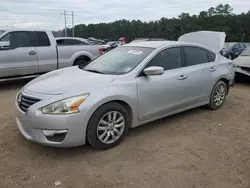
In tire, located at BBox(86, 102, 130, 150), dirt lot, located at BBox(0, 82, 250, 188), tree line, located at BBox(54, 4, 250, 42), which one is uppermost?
tree line, located at BBox(54, 4, 250, 42)

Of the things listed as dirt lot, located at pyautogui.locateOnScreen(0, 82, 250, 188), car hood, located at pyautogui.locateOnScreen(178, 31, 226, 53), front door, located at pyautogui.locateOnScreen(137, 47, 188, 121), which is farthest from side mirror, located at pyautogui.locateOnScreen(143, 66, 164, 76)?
car hood, located at pyautogui.locateOnScreen(178, 31, 226, 53)

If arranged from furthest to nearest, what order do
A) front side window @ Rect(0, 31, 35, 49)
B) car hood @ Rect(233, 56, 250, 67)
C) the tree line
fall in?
the tree line, car hood @ Rect(233, 56, 250, 67), front side window @ Rect(0, 31, 35, 49)

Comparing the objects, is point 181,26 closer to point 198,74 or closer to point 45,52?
point 45,52

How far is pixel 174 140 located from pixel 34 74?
5.36 metres

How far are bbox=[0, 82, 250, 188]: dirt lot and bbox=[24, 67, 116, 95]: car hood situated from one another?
848 millimetres

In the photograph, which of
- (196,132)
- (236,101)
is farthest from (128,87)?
(236,101)

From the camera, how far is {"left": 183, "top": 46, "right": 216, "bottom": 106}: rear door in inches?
176

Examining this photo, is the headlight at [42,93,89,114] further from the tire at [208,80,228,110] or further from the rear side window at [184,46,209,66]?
the tire at [208,80,228,110]

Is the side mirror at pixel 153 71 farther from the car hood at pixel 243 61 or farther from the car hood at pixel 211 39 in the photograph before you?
the car hood at pixel 211 39

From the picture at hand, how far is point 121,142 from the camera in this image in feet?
12.1

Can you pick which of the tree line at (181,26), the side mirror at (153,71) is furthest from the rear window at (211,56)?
the tree line at (181,26)

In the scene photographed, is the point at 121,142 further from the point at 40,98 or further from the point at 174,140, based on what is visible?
the point at 40,98

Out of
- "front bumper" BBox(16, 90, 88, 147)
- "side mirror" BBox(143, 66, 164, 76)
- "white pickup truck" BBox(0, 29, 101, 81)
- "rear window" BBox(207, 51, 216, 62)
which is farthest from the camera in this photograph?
"white pickup truck" BBox(0, 29, 101, 81)

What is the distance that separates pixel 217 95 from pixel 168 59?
1.67 meters
